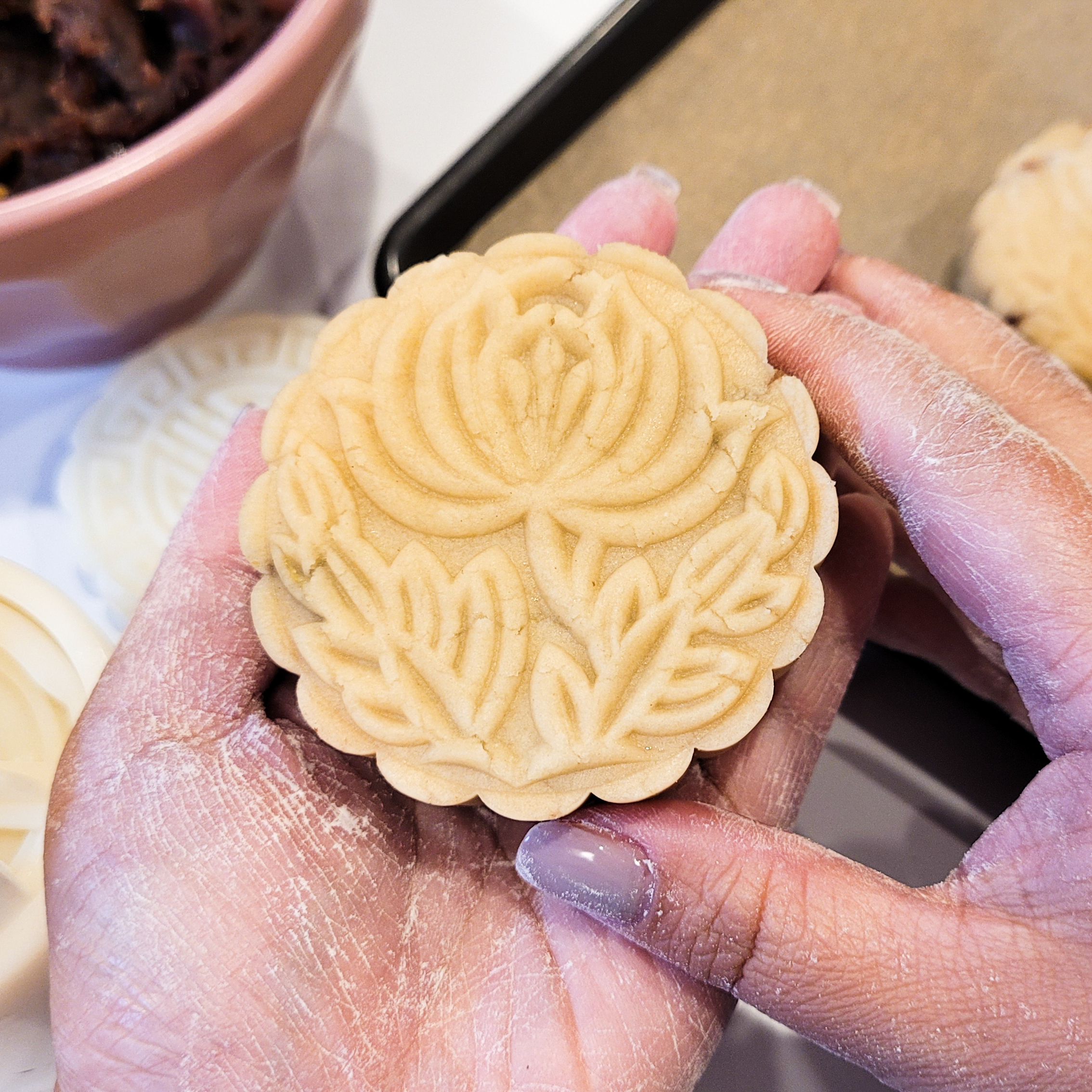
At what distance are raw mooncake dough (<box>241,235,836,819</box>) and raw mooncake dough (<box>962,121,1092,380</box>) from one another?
0.65 metres

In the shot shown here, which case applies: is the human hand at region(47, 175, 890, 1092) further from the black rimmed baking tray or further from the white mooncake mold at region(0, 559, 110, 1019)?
the black rimmed baking tray

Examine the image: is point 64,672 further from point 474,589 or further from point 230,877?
point 474,589

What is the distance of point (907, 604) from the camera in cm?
139

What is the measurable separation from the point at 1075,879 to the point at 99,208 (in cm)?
106

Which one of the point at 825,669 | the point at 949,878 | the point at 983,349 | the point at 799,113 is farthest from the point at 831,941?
the point at 799,113

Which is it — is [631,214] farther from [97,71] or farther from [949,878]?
[949,878]

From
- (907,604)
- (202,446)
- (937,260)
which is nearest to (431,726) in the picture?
(202,446)

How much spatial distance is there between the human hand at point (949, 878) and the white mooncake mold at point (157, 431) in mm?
724

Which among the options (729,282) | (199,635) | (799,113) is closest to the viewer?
(199,635)

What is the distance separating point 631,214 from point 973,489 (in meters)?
0.60

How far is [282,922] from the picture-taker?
0.91 meters

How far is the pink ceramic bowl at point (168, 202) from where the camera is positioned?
3.04ft

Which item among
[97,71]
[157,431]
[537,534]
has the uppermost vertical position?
[97,71]

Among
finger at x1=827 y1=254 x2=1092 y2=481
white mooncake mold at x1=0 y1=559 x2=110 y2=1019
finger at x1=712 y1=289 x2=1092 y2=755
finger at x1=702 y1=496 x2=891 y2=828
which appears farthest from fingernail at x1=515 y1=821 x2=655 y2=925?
finger at x1=827 y1=254 x2=1092 y2=481
